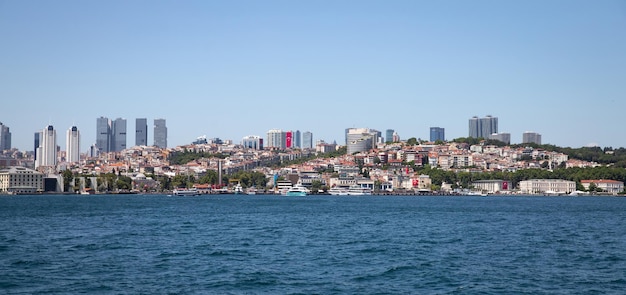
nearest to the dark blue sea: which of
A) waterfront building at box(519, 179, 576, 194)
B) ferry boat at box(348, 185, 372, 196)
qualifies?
ferry boat at box(348, 185, 372, 196)

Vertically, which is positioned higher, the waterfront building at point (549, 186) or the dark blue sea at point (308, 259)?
the waterfront building at point (549, 186)

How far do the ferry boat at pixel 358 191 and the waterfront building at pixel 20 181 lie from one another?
39562 mm

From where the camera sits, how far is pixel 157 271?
727 inches

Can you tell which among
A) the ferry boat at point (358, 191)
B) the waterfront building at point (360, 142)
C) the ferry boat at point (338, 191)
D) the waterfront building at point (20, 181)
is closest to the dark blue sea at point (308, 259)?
the waterfront building at point (20, 181)

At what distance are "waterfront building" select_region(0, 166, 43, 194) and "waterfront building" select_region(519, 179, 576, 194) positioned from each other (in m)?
64.3

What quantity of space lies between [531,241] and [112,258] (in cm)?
1320

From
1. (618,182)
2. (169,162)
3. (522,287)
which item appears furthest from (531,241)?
(169,162)

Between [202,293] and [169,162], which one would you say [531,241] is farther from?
[169,162]

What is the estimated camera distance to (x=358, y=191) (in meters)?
110

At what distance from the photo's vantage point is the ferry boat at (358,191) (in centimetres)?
10881

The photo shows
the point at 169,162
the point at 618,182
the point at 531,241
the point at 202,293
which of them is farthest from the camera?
the point at 169,162

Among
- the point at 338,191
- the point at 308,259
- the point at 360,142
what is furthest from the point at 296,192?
the point at 308,259

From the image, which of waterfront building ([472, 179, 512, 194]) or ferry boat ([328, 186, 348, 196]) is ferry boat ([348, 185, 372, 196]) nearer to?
ferry boat ([328, 186, 348, 196])

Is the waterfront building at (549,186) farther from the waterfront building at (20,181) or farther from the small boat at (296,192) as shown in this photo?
the waterfront building at (20,181)
